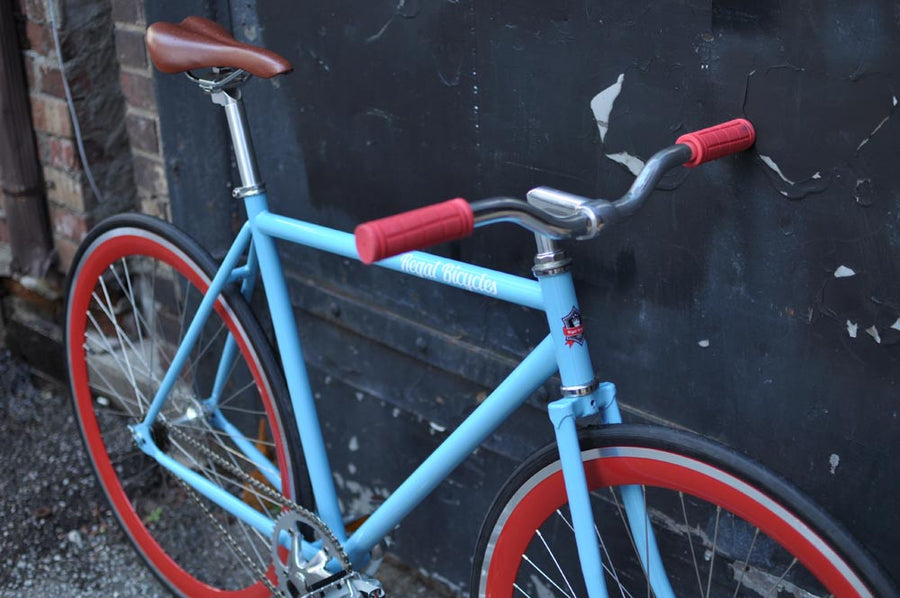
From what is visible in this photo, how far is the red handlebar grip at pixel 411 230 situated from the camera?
1148 mm

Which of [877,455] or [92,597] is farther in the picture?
[92,597]

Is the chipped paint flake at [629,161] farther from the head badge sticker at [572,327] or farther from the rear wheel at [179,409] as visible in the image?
the rear wheel at [179,409]

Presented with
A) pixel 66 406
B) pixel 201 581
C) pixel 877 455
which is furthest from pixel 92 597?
pixel 877 455

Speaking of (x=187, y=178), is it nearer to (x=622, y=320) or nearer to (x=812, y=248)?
(x=622, y=320)

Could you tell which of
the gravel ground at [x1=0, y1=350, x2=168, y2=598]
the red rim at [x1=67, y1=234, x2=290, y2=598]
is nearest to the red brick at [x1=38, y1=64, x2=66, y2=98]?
the red rim at [x1=67, y1=234, x2=290, y2=598]

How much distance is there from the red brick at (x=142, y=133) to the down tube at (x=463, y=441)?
4.38 ft

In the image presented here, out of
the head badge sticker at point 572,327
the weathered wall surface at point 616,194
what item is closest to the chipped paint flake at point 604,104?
the weathered wall surface at point 616,194

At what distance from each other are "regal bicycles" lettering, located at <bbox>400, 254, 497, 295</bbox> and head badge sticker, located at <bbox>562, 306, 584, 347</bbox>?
0.40 feet

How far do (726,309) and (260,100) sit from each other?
123 cm

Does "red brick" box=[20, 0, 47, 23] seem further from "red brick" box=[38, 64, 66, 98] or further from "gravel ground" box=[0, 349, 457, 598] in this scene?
"gravel ground" box=[0, 349, 457, 598]

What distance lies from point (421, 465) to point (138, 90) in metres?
1.48

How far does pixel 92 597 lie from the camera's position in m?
2.58

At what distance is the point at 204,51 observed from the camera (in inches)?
73.6

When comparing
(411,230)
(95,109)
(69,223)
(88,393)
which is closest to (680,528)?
(411,230)
